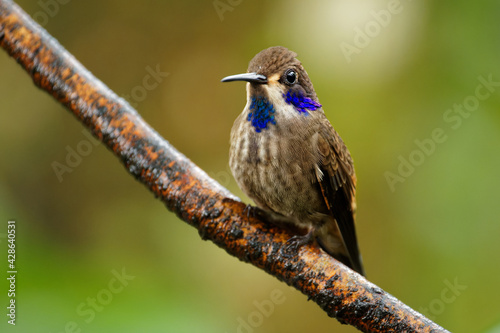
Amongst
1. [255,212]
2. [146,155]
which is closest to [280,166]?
[255,212]

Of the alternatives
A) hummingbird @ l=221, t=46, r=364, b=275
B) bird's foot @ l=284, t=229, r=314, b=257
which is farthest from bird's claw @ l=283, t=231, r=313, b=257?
hummingbird @ l=221, t=46, r=364, b=275

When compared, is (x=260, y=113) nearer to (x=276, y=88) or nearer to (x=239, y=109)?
(x=276, y=88)

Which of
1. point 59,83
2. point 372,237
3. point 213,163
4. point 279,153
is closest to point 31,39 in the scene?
point 59,83

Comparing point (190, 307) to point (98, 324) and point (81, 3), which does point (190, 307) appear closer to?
point (98, 324)

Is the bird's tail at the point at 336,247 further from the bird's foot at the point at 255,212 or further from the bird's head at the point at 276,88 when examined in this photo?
the bird's head at the point at 276,88

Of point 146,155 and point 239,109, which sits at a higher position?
point 239,109

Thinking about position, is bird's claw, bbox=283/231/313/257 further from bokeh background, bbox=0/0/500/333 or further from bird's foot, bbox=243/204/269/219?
bokeh background, bbox=0/0/500/333

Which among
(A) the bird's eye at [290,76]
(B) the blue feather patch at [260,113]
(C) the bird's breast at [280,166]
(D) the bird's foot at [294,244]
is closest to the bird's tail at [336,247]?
(C) the bird's breast at [280,166]
